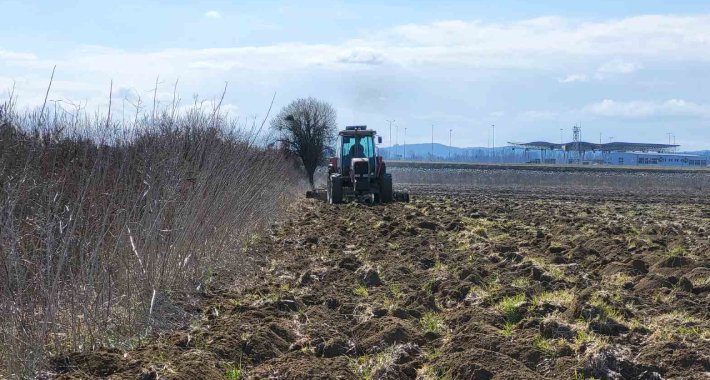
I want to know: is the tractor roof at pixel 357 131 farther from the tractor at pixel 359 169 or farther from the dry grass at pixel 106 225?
the dry grass at pixel 106 225

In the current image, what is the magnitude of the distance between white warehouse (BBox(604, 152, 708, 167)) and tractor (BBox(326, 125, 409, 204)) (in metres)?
101

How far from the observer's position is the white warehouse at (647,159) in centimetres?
11912

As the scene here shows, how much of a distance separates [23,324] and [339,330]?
278 centimetres

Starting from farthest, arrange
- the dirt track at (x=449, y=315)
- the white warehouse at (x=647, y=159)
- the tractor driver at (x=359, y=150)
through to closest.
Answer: the white warehouse at (x=647, y=159) < the tractor driver at (x=359, y=150) < the dirt track at (x=449, y=315)

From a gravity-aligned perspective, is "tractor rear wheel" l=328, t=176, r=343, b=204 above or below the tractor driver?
below

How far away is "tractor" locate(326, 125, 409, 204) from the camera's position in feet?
84.3

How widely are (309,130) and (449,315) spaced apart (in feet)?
148

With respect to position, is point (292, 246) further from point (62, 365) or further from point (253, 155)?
point (62, 365)

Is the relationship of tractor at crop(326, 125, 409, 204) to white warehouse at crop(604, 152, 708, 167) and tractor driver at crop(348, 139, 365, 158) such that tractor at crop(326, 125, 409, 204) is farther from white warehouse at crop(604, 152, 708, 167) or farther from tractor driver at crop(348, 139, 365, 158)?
white warehouse at crop(604, 152, 708, 167)

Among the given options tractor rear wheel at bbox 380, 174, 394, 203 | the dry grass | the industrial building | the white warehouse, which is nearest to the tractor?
tractor rear wheel at bbox 380, 174, 394, 203

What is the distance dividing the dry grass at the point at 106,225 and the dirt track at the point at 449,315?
0.42m

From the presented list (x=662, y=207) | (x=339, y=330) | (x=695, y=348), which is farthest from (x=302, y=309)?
(x=662, y=207)

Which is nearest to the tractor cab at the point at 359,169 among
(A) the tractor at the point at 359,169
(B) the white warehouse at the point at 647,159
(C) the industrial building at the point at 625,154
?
(A) the tractor at the point at 359,169

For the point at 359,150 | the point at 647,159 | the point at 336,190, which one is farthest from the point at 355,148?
the point at 647,159
